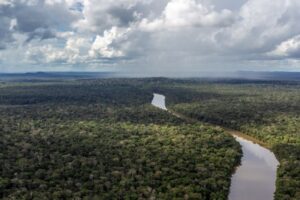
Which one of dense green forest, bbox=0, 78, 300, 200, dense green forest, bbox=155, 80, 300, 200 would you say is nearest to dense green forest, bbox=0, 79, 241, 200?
dense green forest, bbox=0, 78, 300, 200

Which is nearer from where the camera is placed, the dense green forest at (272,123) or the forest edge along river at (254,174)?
the forest edge along river at (254,174)

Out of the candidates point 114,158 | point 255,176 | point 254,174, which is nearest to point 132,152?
point 114,158

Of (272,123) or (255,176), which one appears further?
(272,123)

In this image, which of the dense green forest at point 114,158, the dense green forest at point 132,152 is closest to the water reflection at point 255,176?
the dense green forest at point 132,152

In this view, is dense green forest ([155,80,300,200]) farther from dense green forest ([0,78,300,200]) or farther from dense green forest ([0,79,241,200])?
dense green forest ([0,79,241,200])

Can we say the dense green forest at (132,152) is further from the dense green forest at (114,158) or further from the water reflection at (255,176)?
the water reflection at (255,176)

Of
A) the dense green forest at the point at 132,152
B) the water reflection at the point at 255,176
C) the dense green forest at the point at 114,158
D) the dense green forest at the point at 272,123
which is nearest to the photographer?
the dense green forest at the point at 114,158

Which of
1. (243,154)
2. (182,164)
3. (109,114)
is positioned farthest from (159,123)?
(182,164)

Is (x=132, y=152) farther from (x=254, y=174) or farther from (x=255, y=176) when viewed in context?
(x=255, y=176)
